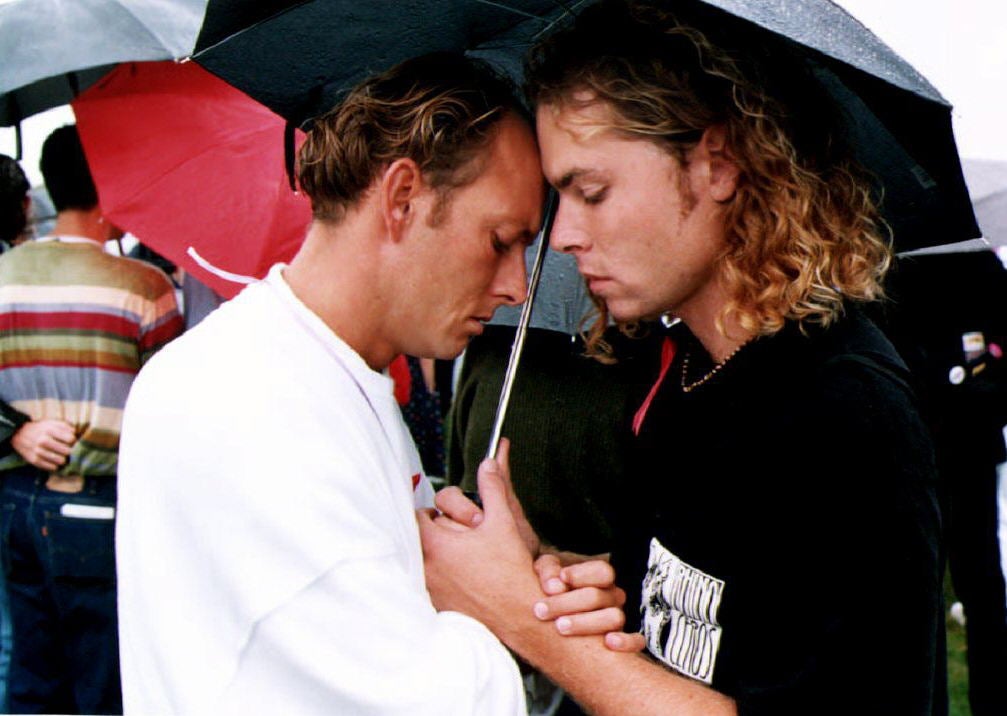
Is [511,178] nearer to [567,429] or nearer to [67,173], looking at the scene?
[567,429]

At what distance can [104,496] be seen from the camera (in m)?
3.86

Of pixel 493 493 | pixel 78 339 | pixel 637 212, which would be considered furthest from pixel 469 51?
pixel 78 339

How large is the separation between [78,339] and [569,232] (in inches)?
96.7

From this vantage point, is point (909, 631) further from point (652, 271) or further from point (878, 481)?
point (652, 271)

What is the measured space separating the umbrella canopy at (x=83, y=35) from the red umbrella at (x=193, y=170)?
11.0 inches

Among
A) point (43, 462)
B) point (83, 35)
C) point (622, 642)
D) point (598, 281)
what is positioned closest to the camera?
point (622, 642)

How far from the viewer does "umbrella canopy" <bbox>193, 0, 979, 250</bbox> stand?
1.92 metres

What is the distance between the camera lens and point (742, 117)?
77.7 inches

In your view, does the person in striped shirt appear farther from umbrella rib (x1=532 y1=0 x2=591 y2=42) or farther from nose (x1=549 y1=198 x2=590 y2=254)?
nose (x1=549 y1=198 x2=590 y2=254)

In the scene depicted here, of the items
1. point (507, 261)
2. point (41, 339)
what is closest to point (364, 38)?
point (507, 261)

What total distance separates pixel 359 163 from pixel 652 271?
0.59m

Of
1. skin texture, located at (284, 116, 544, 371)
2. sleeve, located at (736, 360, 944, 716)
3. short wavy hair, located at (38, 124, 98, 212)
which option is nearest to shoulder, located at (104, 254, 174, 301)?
short wavy hair, located at (38, 124, 98, 212)

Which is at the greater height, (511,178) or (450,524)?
(511,178)

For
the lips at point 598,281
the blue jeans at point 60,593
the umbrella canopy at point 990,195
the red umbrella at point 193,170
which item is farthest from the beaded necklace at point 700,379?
the blue jeans at point 60,593
